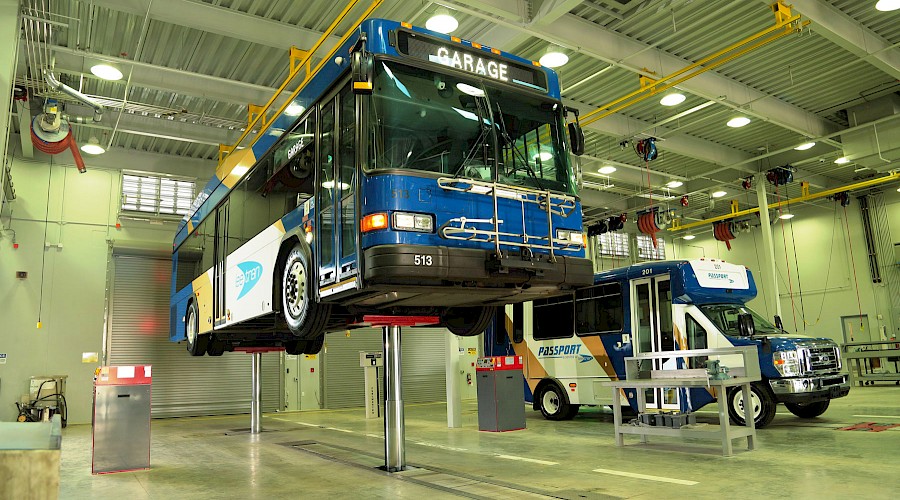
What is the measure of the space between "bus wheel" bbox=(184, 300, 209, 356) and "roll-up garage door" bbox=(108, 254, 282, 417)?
5282 millimetres

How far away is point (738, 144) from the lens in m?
17.5

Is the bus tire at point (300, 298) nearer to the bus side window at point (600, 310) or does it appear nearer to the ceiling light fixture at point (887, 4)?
the bus side window at point (600, 310)

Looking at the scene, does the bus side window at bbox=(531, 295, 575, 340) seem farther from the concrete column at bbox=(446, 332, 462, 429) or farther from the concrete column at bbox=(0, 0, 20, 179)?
the concrete column at bbox=(0, 0, 20, 179)

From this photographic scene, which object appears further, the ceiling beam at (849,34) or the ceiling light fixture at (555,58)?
the ceiling light fixture at (555,58)

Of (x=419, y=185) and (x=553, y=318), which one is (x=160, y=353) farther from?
(x=419, y=185)

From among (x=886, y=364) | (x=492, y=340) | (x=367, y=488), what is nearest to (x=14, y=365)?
(x=492, y=340)

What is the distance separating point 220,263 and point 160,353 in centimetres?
850

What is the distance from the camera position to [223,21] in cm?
986

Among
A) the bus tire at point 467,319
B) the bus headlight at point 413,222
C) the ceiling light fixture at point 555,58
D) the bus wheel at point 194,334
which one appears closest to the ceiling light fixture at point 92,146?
the bus wheel at point 194,334

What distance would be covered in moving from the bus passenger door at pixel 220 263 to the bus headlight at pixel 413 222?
16.3ft

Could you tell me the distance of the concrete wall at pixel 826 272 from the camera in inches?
835

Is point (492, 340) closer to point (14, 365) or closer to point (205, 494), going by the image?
point (205, 494)

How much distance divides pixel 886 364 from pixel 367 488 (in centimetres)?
2145

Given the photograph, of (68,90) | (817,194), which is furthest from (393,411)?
(817,194)
